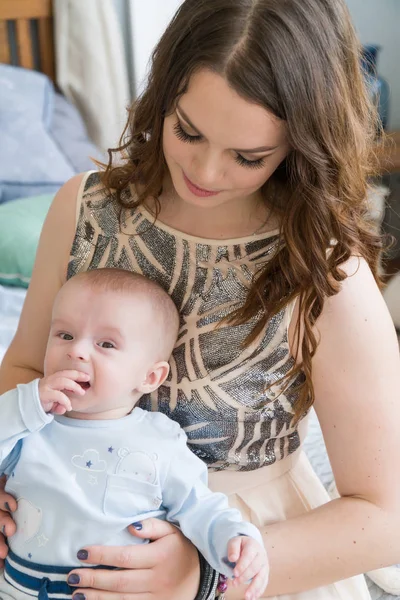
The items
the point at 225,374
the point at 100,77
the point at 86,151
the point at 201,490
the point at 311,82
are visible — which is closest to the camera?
A: the point at 311,82

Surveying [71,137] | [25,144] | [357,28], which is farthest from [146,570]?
[357,28]

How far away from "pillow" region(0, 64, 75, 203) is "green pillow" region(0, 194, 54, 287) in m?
0.24

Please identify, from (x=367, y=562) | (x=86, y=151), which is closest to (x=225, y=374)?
(x=367, y=562)

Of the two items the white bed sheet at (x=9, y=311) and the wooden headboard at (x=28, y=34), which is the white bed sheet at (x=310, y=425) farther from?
the wooden headboard at (x=28, y=34)

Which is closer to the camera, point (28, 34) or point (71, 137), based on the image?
point (71, 137)

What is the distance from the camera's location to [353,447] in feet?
3.75

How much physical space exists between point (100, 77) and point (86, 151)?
1.32 feet

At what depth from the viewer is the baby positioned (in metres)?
1.02

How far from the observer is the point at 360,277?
3.74 feet

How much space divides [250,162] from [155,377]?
13.7 inches

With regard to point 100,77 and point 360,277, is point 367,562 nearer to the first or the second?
point 360,277

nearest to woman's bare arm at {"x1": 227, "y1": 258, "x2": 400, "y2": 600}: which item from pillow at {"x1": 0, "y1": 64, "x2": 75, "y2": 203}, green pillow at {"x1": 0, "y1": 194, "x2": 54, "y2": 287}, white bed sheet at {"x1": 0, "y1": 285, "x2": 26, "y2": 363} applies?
white bed sheet at {"x1": 0, "y1": 285, "x2": 26, "y2": 363}

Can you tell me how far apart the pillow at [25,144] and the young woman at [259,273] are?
3.99ft

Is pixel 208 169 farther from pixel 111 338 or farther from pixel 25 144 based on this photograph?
pixel 25 144
